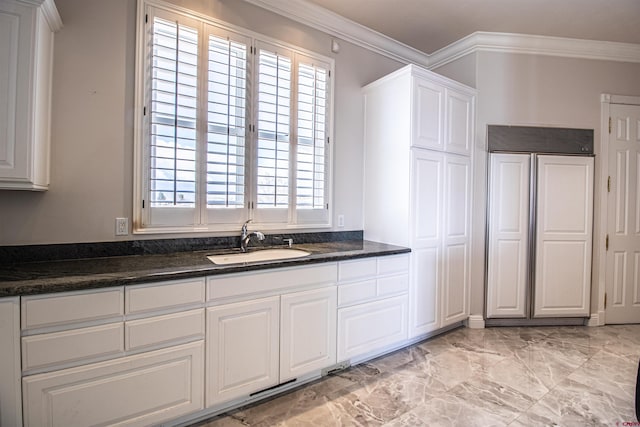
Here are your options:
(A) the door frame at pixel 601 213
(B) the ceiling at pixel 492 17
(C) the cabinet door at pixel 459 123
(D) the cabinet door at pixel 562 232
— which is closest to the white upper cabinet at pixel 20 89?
(B) the ceiling at pixel 492 17

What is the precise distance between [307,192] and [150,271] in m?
1.52

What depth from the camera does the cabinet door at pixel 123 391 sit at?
140 cm

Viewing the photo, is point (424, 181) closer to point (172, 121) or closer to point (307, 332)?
point (307, 332)

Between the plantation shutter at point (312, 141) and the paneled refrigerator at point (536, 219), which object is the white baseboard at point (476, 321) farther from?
the plantation shutter at point (312, 141)

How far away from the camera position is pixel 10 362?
1332mm

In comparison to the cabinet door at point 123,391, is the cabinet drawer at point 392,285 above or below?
above

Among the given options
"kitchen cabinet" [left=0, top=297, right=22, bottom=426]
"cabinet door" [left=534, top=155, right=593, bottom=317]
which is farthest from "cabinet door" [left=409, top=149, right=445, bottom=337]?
"kitchen cabinet" [left=0, top=297, right=22, bottom=426]

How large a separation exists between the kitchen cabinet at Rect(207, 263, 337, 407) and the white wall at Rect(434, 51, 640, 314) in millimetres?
1897

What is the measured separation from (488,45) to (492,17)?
379 millimetres

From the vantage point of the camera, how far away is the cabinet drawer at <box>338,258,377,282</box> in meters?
2.35

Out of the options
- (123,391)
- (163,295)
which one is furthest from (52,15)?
(123,391)

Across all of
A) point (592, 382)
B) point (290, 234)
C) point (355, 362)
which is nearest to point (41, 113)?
point (290, 234)

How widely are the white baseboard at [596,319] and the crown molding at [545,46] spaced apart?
8.83ft

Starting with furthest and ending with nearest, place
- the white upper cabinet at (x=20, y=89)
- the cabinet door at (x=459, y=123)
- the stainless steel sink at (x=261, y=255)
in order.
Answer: the cabinet door at (x=459, y=123) → the stainless steel sink at (x=261, y=255) → the white upper cabinet at (x=20, y=89)
